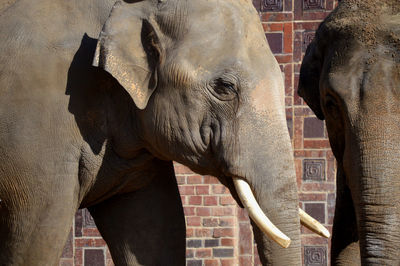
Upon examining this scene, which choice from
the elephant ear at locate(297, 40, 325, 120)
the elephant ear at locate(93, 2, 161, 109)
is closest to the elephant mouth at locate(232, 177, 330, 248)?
the elephant ear at locate(93, 2, 161, 109)

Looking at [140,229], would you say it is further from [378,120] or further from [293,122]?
[293,122]

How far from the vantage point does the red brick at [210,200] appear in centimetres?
792

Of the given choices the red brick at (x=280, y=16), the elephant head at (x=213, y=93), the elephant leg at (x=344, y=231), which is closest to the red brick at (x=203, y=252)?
the red brick at (x=280, y=16)

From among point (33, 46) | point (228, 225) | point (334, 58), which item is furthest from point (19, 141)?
point (228, 225)

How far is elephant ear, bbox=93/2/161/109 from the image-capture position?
486 centimetres

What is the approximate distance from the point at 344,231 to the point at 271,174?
1.27 meters

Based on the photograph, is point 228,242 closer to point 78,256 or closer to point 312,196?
point 312,196

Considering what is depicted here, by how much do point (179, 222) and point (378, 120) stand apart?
1053 mm

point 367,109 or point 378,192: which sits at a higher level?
point 367,109

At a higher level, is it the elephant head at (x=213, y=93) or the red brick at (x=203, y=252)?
the elephant head at (x=213, y=93)

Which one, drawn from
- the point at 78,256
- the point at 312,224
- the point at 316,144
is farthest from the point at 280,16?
the point at 312,224

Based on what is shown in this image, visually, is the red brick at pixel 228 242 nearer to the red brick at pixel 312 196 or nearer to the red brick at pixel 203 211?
the red brick at pixel 203 211

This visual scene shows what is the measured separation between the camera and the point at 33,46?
16.3ft

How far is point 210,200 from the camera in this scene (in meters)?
7.92
